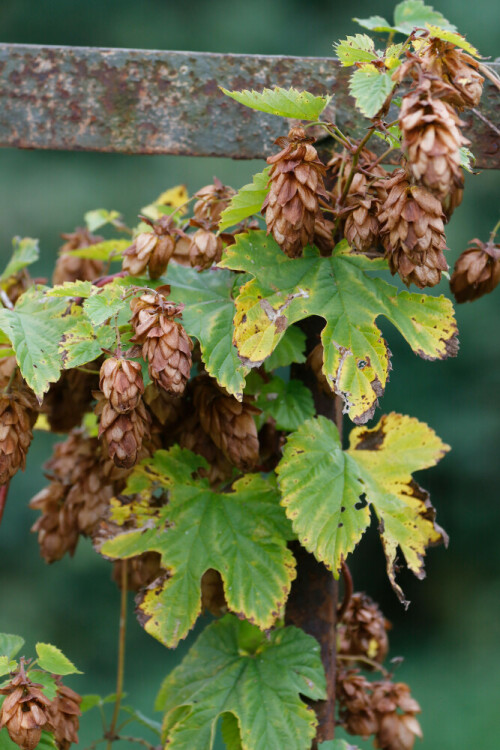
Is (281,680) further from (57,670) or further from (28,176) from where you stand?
(28,176)

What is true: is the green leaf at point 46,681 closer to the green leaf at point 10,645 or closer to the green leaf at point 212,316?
the green leaf at point 10,645

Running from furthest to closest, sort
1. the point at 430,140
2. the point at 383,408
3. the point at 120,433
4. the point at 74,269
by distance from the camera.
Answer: the point at 383,408 < the point at 74,269 < the point at 120,433 < the point at 430,140

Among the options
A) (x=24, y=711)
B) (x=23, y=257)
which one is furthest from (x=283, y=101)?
(x=24, y=711)

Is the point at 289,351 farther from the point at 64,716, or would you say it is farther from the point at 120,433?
the point at 64,716

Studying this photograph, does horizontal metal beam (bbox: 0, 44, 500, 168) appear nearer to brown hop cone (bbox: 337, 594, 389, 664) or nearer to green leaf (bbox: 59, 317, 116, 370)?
green leaf (bbox: 59, 317, 116, 370)

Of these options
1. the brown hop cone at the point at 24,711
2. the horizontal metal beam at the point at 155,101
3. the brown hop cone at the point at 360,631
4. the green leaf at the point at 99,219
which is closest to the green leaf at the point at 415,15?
the horizontal metal beam at the point at 155,101

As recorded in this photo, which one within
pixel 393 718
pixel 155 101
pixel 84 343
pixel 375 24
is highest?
pixel 375 24

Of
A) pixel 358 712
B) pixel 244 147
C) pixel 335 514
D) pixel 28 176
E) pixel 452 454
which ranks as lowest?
pixel 452 454

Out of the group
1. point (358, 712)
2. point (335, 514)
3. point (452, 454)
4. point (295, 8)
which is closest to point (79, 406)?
point (335, 514)
